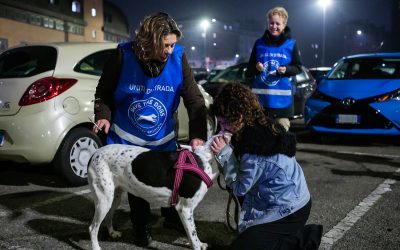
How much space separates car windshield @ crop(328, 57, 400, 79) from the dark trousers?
18.4ft

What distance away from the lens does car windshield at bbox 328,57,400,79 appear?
25.2ft

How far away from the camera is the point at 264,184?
2633 millimetres

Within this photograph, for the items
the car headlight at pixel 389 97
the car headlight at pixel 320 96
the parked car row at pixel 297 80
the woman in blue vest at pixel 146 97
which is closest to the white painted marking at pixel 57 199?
the woman in blue vest at pixel 146 97

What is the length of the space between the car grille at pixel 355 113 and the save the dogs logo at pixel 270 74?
274cm

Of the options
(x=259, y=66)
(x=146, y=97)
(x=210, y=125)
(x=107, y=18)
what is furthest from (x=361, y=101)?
(x=107, y=18)

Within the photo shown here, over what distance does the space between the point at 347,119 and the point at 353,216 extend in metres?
3.50

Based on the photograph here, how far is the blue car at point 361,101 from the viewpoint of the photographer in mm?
6852

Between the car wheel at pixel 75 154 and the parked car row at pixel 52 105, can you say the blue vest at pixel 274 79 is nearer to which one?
the parked car row at pixel 52 105

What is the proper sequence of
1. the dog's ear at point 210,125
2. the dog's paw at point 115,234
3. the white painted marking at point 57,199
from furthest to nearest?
the white painted marking at point 57,199 → the dog's paw at point 115,234 → the dog's ear at point 210,125

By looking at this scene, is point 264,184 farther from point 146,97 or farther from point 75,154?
point 75,154

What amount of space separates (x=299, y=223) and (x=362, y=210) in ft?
5.34

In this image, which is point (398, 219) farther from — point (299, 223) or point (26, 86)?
point (26, 86)

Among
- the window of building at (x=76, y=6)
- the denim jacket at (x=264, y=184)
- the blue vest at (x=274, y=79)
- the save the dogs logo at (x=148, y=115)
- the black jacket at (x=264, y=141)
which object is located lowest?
the denim jacket at (x=264, y=184)

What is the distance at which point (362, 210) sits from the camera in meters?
4.05
